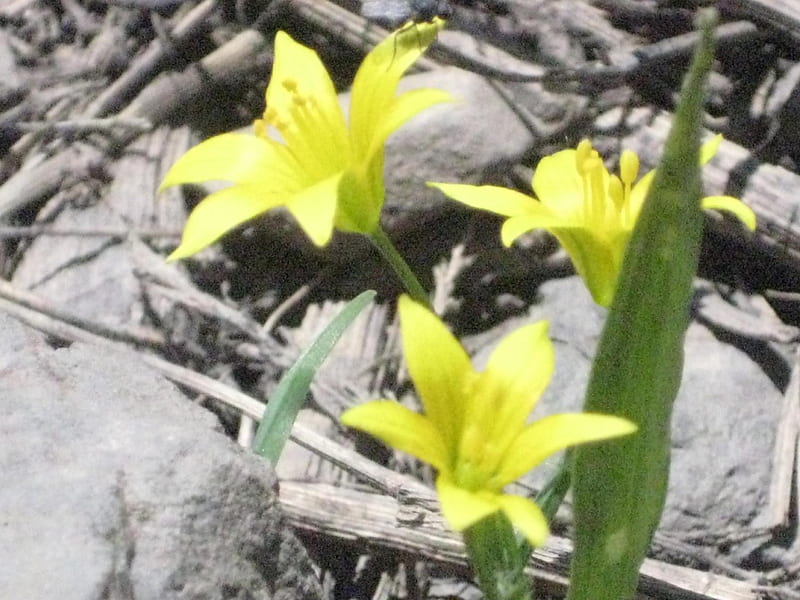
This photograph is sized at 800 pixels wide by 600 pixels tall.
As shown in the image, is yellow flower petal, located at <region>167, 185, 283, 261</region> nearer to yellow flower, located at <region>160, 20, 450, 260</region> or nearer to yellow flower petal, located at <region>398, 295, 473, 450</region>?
yellow flower, located at <region>160, 20, 450, 260</region>

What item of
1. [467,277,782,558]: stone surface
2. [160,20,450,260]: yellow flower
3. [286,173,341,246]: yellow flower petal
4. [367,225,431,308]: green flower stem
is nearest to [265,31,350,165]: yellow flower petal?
[160,20,450,260]: yellow flower

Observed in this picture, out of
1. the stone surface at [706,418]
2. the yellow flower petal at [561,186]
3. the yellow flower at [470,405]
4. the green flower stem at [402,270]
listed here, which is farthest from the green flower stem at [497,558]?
the stone surface at [706,418]

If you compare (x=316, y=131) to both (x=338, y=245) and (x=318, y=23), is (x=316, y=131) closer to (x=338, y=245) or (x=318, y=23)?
(x=338, y=245)

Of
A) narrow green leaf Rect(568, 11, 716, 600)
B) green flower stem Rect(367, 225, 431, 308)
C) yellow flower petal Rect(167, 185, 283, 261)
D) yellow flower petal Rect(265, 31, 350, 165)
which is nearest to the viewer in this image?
narrow green leaf Rect(568, 11, 716, 600)

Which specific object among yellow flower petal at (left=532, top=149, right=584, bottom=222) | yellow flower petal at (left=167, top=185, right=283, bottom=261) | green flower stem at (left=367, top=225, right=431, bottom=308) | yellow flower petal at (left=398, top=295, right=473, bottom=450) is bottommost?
yellow flower petal at (left=398, top=295, right=473, bottom=450)

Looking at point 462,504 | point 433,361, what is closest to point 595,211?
point 433,361

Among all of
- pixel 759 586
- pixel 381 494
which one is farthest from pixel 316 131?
pixel 759 586

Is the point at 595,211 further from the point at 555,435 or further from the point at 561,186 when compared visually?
the point at 555,435
